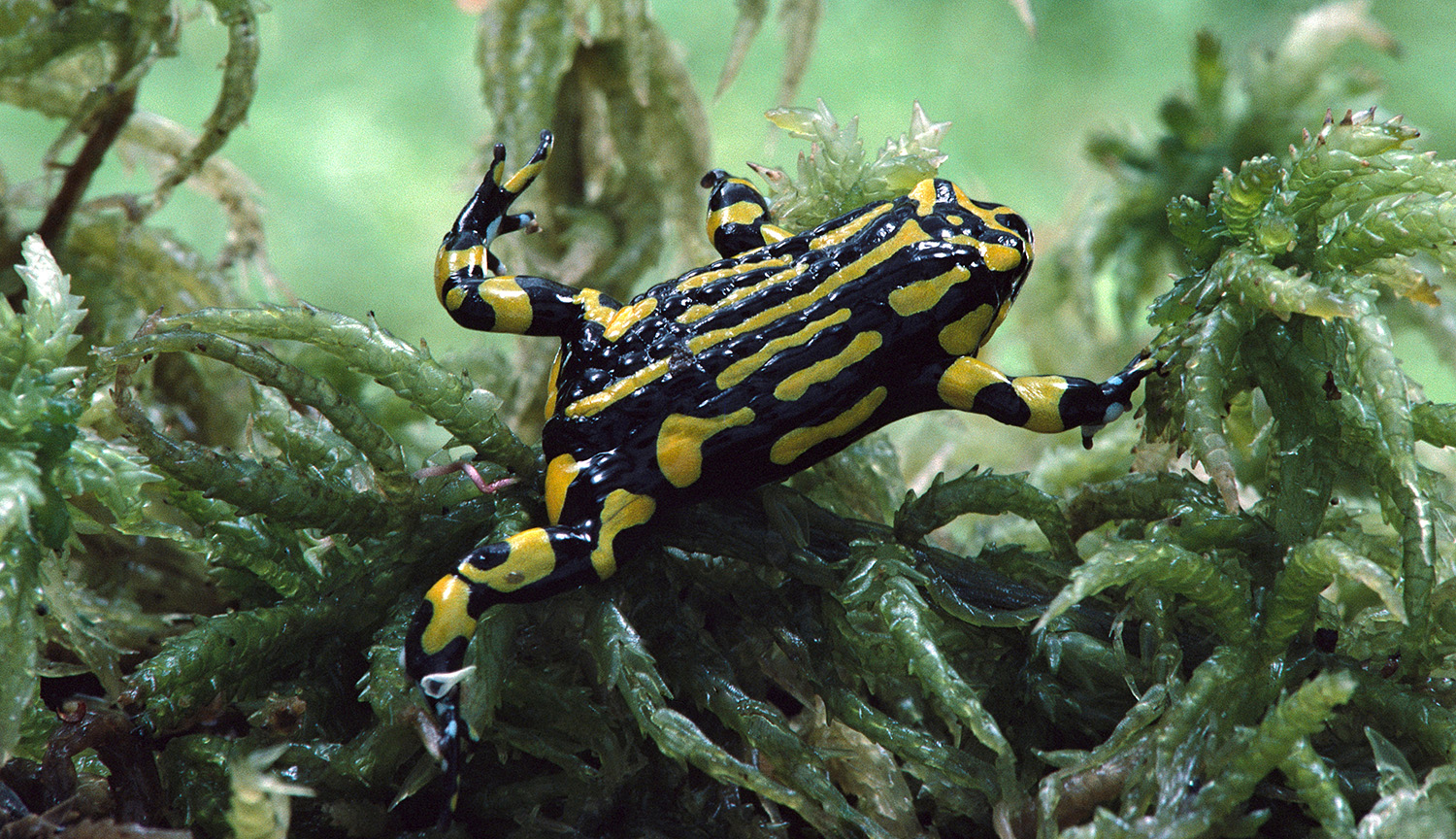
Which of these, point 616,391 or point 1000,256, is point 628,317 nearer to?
point 616,391

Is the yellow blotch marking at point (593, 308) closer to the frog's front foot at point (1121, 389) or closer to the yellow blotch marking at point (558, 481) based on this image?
the yellow blotch marking at point (558, 481)

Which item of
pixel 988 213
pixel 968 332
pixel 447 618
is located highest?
pixel 988 213

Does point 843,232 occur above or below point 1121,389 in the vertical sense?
above

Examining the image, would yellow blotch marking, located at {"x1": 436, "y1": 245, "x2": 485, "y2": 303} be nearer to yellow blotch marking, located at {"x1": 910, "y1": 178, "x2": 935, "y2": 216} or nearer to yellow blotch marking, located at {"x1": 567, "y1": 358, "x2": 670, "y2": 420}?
yellow blotch marking, located at {"x1": 567, "y1": 358, "x2": 670, "y2": 420}

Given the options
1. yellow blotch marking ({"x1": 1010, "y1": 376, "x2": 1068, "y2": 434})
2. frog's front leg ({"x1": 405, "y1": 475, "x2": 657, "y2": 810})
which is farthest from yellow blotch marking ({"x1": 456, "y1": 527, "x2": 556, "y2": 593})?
yellow blotch marking ({"x1": 1010, "y1": 376, "x2": 1068, "y2": 434})

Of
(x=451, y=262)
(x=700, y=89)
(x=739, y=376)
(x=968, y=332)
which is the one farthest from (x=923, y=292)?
(x=700, y=89)

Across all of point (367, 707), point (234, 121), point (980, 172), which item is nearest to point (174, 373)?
point (234, 121)

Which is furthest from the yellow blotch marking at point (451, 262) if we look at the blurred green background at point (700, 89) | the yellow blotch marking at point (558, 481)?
the blurred green background at point (700, 89)
